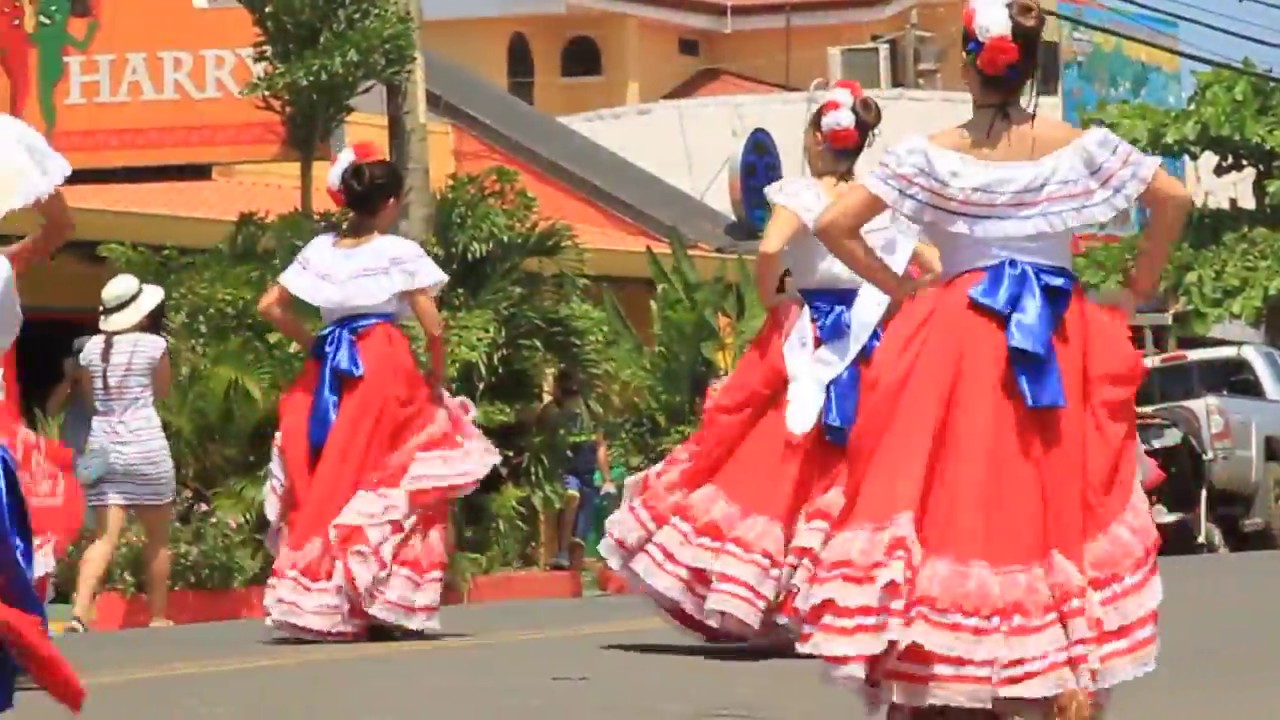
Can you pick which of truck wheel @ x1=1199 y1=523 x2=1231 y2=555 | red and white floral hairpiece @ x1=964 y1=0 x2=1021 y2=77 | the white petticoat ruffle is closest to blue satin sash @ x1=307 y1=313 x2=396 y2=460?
the white petticoat ruffle

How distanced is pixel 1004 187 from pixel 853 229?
374mm

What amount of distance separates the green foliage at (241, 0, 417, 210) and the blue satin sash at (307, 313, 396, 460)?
668 cm

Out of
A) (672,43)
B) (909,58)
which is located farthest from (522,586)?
(672,43)

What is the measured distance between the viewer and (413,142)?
60.9ft

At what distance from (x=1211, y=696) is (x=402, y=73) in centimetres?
979

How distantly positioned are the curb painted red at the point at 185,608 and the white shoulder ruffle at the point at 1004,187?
7681 millimetres

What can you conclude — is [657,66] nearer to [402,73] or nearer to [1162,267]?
[402,73]

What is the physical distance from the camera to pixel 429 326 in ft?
37.6

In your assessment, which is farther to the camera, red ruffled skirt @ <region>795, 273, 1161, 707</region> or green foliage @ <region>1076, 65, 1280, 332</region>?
green foliage @ <region>1076, 65, 1280, 332</region>

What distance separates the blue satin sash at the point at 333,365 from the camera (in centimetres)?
1150

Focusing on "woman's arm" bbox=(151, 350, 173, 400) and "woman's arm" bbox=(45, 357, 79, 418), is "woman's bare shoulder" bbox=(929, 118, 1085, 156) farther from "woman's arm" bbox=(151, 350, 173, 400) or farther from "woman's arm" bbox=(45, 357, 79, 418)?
"woman's arm" bbox=(45, 357, 79, 418)

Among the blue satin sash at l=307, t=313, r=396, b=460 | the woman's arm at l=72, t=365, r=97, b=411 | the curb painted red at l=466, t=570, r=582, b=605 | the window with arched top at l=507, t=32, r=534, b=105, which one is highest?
the blue satin sash at l=307, t=313, r=396, b=460

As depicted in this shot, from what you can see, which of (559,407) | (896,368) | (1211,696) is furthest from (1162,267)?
(559,407)

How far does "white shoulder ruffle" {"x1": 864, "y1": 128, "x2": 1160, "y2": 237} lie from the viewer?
273 inches
